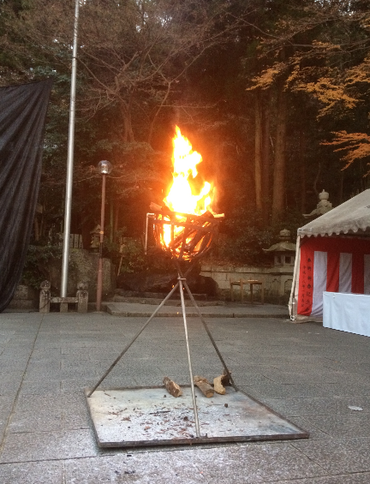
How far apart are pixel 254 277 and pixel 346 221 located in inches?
288

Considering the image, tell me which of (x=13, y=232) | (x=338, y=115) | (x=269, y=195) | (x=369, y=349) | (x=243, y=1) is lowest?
(x=369, y=349)

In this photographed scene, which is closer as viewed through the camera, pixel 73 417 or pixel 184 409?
pixel 73 417

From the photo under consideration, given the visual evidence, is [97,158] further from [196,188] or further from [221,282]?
[196,188]

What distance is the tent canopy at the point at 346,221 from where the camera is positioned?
8586mm

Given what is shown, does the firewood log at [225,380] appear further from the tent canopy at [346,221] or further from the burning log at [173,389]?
the tent canopy at [346,221]

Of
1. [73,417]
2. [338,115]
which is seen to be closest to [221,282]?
[338,115]

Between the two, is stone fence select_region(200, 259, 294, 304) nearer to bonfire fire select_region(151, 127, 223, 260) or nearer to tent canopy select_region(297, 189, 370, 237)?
tent canopy select_region(297, 189, 370, 237)

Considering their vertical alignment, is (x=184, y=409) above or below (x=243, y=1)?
below

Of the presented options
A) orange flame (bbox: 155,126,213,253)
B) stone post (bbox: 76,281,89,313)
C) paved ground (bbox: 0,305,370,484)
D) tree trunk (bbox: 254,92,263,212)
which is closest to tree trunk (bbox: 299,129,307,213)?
tree trunk (bbox: 254,92,263,212)

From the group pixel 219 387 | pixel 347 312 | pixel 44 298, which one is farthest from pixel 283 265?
pixel 219 387

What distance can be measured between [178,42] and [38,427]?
13.3 m

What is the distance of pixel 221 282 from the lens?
51.9ft

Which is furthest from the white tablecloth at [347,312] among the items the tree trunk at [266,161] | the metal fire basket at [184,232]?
the tree trunk at [266,161]

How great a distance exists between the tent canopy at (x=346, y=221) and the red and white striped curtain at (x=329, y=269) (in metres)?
0.69
